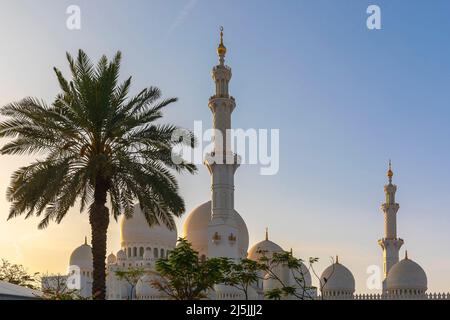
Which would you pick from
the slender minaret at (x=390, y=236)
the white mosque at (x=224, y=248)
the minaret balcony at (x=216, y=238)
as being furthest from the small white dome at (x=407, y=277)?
the minaret balcony at (x=216, y=238)

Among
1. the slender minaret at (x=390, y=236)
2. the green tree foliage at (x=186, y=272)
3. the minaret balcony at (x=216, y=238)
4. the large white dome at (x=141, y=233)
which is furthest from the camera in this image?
the large white dome at (x=141, y=233)

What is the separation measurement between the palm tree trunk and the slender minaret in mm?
49550

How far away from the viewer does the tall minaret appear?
56.0 meters

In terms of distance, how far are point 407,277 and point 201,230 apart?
24098 millimetres

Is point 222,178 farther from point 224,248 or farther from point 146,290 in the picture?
point 146,290

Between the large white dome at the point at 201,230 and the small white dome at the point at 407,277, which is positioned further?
the large white dome at the point at 201,230

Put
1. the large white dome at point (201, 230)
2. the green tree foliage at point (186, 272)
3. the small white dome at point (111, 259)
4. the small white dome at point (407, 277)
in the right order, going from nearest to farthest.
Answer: the green tree foliage at point (186, 272) < the small white dome at point (407, 277) < the large white dome at point (201, 230) < the small white dome at point (111, 259)

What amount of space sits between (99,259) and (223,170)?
33.2 metres

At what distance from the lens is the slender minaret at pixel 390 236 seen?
224 ft

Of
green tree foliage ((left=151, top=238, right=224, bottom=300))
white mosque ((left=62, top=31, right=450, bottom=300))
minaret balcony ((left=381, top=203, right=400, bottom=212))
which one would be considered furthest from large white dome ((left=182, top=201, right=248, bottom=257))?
green tree foliage ((left=151, top=238, right=224, bottom=300))

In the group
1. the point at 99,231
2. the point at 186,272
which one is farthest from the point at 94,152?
the point at 186,272

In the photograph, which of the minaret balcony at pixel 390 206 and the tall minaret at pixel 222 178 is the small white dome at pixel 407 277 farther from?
the tall minaret at pixel 222 178

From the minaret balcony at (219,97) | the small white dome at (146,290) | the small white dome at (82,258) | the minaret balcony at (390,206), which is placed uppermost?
the minaret balcony at (219,97)

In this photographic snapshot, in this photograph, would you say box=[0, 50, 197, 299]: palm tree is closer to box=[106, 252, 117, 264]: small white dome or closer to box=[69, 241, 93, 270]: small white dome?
box=[69, 241, 93, 270]: small white dome
